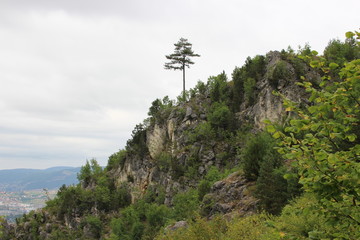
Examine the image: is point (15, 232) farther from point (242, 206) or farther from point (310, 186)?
point (310, 186)

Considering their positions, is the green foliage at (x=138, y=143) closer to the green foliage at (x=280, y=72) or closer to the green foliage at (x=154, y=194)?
the green foliage at (x=154, y=194)

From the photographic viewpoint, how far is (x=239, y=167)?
124 feet

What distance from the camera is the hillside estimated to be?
489 cm

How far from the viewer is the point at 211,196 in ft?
95.3

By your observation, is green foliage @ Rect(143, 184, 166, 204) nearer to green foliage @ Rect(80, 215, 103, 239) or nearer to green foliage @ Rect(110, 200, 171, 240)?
green foliage @ Rect(110, 200, 171, 240)

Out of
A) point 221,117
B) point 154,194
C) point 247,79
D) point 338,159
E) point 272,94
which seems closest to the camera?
point 338,159

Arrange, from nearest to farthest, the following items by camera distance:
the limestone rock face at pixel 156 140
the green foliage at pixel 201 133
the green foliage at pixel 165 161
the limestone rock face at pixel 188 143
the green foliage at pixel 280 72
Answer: the limestone rock face at pixel 188 143, the green foliage at pixel 280 72, the green foliage at pixel 201 133, the green foliage at pixel 165 161, the limestone rock face at pixel 156 140

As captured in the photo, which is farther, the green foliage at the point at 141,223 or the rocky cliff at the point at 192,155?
the green foliage at the point at 141,223

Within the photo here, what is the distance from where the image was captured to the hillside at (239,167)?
16.1 ft

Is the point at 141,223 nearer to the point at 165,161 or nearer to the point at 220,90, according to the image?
the point at 165,161

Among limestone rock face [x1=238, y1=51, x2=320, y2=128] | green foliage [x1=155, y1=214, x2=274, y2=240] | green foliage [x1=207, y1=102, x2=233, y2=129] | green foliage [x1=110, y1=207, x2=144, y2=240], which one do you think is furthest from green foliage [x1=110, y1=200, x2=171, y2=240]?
green foliage [x1=155, y1=214, x2=274, y2=240]

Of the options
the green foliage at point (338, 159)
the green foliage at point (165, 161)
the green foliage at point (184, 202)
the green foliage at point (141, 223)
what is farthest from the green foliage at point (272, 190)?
the green foliage at point (165, 161)

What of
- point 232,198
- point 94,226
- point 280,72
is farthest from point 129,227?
point 280,72

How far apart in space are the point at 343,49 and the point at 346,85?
4282 cm
